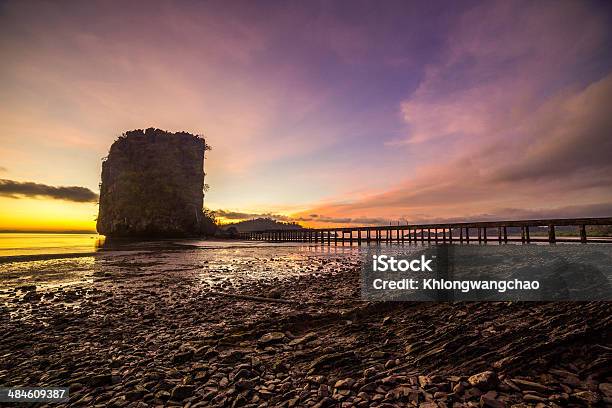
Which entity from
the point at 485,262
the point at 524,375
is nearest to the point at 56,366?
the point at 524,375

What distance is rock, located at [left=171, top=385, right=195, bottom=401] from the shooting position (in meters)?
2.77

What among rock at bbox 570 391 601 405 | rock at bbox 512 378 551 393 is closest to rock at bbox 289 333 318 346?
rock at bbox 512 378 551 393

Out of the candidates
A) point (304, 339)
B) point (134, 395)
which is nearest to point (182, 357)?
point (134, 395)

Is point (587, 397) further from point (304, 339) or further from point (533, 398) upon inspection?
point (304, 339)

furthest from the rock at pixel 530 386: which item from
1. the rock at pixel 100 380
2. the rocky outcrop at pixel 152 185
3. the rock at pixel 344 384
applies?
the rocky outcrop at pixel 152 185

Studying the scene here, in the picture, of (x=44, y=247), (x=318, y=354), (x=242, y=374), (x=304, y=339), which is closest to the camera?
(x=242, y=374)

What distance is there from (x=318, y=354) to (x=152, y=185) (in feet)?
265

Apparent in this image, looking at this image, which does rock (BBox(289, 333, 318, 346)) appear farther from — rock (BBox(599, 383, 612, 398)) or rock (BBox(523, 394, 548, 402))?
rock (BBox(599, 383, 612, 398))

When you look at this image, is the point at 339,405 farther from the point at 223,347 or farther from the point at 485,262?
the point at 485,262

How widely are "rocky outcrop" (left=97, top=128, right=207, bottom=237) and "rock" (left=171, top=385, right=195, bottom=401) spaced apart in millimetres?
72999

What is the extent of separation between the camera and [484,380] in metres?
2.59

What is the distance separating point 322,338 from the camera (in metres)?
4.09

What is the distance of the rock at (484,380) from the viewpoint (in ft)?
8.41

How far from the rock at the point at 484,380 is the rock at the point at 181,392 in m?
2.79
